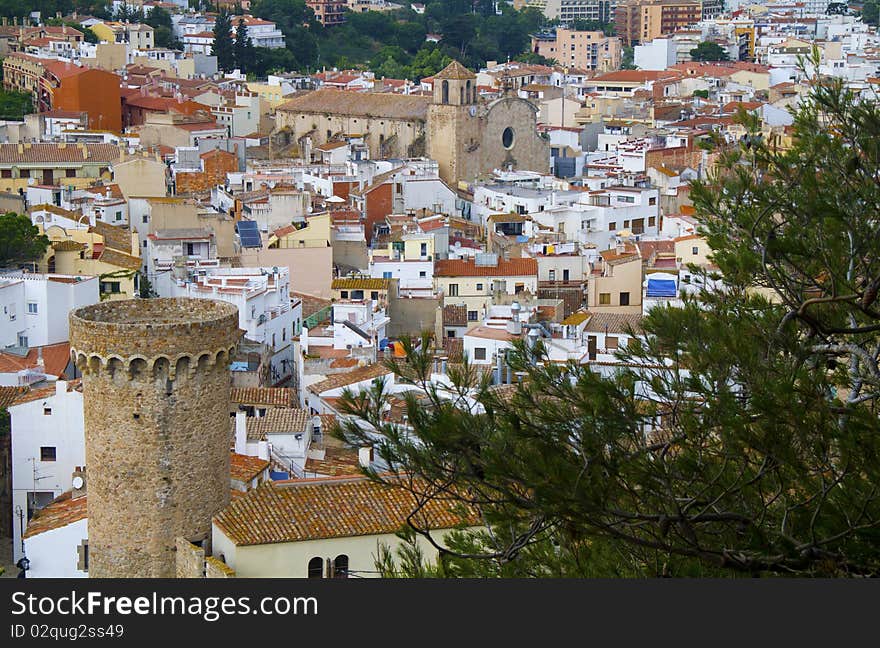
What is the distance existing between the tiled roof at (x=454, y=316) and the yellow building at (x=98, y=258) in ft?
18.4

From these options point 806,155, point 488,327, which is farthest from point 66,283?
point 806,155

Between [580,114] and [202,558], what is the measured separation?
168 ft

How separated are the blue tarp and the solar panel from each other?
863 cm

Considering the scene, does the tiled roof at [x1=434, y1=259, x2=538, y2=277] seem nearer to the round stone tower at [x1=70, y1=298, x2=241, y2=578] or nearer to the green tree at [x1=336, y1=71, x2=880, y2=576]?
the round stone tower at [x1=70, y1=298, x2=241, y2=578]

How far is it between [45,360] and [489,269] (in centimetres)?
1030

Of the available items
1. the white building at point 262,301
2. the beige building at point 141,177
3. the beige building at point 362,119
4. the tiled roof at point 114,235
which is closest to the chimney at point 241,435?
the white building at point 262,301

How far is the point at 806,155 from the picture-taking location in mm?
12867

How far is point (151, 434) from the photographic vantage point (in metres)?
15.3

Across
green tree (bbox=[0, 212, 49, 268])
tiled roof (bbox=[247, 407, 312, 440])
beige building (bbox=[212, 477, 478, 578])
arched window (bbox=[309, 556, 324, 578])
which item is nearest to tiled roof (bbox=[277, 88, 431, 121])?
green tree (bbox=[0, 212, 49, 268])

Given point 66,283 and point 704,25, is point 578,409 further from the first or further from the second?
point 704,25

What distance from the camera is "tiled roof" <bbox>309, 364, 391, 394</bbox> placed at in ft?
82.2

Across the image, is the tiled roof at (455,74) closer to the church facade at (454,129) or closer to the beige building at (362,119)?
the church facade at (454,129)

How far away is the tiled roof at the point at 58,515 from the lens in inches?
721

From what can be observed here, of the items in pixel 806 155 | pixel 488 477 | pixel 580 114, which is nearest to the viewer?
pixel 488 477
